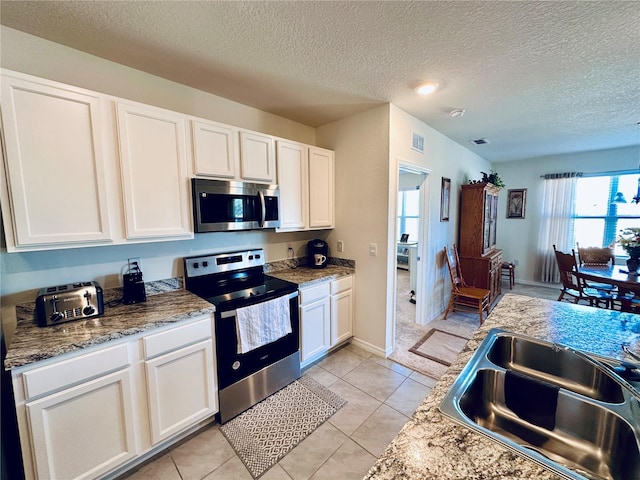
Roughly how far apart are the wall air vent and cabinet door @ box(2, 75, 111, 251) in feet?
9.17

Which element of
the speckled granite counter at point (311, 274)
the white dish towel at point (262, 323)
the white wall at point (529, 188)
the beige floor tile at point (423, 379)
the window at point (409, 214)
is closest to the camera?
the white dish towel at point (262, 323)

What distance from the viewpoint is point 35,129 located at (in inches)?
55.6

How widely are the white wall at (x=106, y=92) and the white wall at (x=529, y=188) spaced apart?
223 inches

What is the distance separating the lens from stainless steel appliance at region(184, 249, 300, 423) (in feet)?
6.28

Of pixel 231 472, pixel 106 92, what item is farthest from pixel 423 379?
pixel 106 92

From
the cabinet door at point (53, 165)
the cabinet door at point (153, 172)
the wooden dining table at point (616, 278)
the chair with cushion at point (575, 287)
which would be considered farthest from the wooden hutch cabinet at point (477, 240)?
the cabinet door at point (53, 165)

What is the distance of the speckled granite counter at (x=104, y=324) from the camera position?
1269mm

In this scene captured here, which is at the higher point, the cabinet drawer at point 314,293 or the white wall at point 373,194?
the white wall at point 373,194

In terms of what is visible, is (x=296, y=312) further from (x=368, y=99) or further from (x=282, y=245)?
(x=368, y=99)

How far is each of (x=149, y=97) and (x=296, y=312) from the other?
7.03ft

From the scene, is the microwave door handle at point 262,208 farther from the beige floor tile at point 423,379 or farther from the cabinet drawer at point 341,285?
the beige floor tile at point 423,379

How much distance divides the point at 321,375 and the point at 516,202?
222 inches

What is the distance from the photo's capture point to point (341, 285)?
2.83 m

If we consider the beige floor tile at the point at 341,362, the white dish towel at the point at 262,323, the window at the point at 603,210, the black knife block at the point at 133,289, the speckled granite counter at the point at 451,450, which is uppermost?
the window at the point at 603,210
